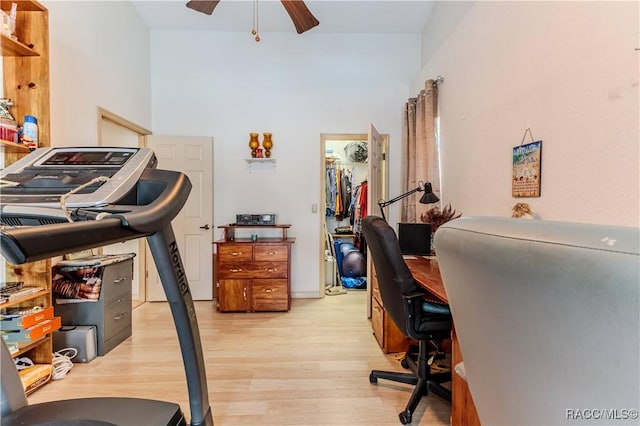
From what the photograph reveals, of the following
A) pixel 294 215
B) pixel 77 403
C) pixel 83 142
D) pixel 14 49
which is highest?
pixel 14 49

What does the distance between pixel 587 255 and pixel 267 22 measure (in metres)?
4.05

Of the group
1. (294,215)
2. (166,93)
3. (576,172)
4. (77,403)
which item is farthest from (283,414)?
(166,93)

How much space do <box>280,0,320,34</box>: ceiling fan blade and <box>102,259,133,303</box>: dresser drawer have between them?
2.57 m

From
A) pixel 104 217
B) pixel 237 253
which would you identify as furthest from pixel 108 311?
pixel 104 217

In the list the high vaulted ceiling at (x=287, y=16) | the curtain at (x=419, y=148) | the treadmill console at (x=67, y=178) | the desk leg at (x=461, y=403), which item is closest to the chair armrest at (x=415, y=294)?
the desk leg at (x=461, y=403)

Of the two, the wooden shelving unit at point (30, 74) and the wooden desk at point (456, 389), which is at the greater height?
the wooden shelving unit at point (30, 74)

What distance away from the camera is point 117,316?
255 cm

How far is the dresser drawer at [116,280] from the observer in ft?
7.95

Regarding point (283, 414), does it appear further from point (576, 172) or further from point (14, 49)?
point (14, 49)

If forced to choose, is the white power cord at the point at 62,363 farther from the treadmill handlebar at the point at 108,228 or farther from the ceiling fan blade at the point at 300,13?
the ceiling fan blade at the point at 300,13

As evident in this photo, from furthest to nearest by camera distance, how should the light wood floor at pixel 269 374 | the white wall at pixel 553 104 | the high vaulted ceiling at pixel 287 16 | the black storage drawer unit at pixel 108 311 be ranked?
the high vaulted ceiling at pixel 287 16, the black storage drawer unit at pixel 108 311, the light wood floor at pixel 269 374, the white wall at pixel 553 104

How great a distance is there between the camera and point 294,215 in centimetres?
388

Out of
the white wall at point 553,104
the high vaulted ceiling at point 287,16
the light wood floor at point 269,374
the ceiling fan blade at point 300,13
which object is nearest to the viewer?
the white wall at point 553,104

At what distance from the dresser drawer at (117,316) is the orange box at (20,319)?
1.67 feet
